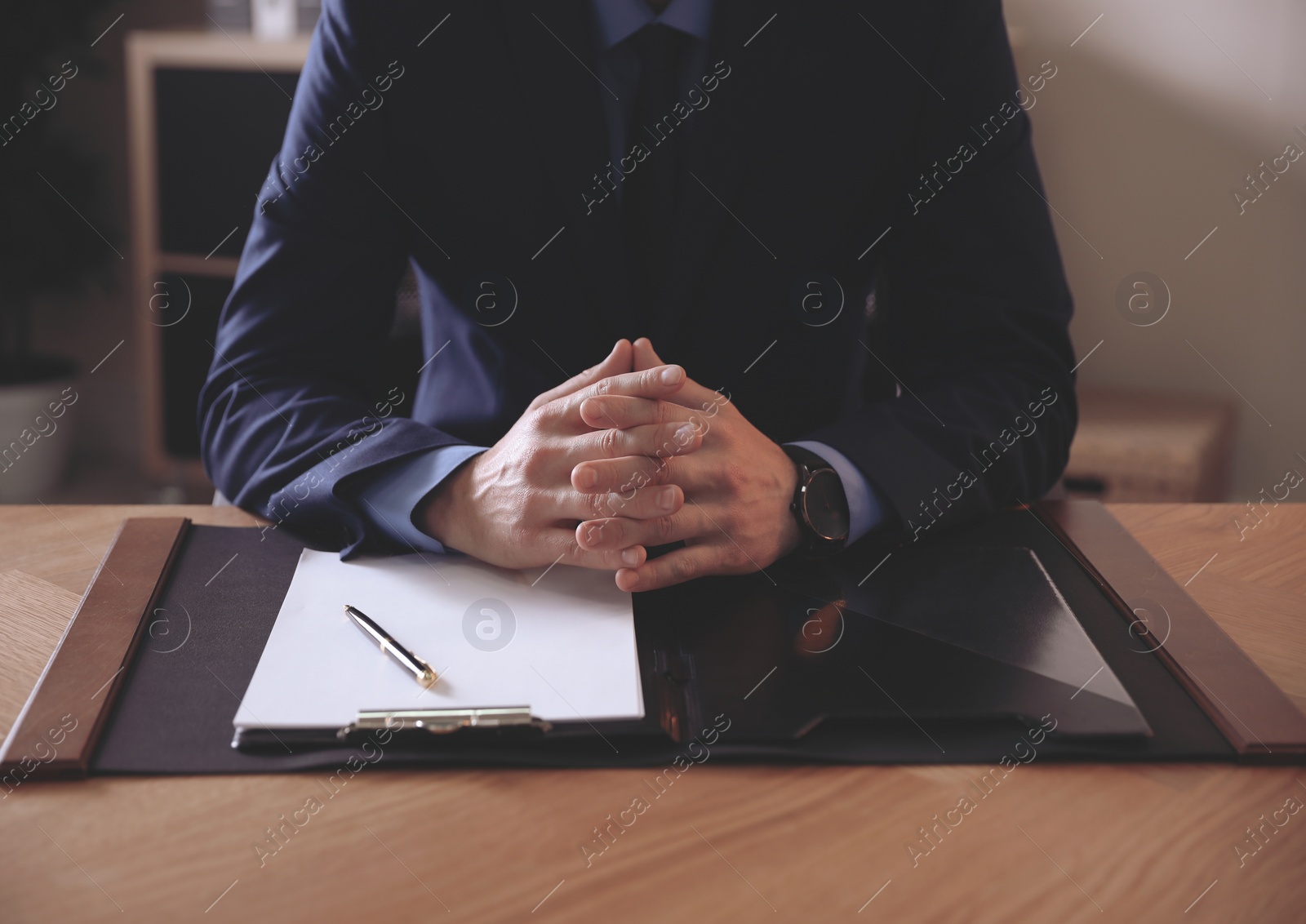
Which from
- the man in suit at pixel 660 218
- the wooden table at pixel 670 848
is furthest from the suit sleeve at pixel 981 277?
the wooden table at pixel 670 848

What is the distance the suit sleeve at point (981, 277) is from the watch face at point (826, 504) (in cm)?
9

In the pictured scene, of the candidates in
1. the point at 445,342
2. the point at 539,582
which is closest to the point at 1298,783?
the point at 539,582

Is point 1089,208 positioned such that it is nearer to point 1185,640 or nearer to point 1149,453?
point 1149,453

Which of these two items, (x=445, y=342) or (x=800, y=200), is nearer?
(x=800, y=200)

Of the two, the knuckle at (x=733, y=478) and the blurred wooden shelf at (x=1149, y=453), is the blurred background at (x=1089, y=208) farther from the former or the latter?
the knuckle at (x=733, y=478)

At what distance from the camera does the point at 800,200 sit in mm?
1141

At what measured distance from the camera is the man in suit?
106 centimetres

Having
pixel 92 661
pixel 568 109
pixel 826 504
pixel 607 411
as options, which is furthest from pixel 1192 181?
pixel 92 661

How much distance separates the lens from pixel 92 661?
2.24ft

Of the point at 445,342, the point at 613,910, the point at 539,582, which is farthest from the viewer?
the point at 445,342

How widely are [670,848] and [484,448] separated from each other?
47 cm

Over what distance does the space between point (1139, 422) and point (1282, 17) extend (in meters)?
0.90

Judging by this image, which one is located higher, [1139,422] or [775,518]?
[775,518]

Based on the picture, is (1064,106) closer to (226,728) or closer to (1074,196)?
(1074,196)
